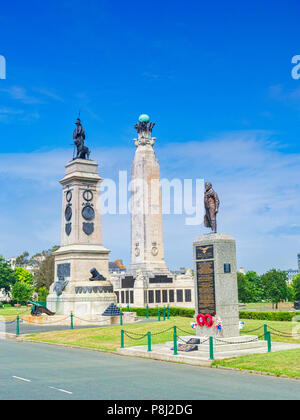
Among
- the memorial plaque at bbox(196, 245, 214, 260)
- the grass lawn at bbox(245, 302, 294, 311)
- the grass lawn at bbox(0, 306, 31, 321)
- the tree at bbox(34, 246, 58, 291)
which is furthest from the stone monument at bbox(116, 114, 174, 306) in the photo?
the memorial plaque at bbox(196, 245, 214, 260)

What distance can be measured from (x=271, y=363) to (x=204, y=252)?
5511mm

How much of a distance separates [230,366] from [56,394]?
19.8ft

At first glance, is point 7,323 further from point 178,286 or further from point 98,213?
point 178,286

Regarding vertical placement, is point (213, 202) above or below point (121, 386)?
above

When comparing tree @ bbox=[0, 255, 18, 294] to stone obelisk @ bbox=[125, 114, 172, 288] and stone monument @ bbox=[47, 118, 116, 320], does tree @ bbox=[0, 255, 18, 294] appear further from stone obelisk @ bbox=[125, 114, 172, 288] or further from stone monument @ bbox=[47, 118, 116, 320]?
stone monument @ bbox=[47, 118, 116, 320]

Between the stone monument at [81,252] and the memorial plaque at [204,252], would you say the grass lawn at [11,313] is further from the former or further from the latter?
the memorial plaque at [204,252]

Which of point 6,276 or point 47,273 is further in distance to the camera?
point 6,276

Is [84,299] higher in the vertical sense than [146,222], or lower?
lower

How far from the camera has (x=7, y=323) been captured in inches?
1415

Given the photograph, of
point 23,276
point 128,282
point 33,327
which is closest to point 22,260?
point 23,276

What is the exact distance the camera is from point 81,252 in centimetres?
3881

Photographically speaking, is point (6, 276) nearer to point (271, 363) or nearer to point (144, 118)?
point (144, 118)

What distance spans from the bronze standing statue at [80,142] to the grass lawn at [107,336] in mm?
18508
